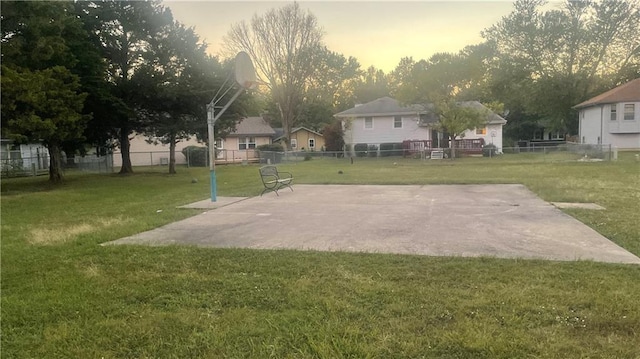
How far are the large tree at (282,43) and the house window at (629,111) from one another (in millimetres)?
24944

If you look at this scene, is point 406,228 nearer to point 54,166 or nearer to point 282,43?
point 54,166

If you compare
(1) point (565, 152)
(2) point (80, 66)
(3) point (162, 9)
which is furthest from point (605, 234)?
(1) point (565, 152)

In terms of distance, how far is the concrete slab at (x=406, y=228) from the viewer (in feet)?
19.4

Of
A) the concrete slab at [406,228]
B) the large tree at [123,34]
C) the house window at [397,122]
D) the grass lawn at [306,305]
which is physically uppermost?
the large tree at [123,34]

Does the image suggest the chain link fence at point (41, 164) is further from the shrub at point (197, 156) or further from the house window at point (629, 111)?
the house window at point (629, 111)

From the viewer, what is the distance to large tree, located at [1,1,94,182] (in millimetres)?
13844

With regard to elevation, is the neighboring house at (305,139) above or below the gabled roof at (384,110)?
below

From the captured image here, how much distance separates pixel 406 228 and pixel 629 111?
3481cm

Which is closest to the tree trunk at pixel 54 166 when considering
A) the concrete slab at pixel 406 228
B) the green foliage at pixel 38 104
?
the green foliage at pixel 38 104

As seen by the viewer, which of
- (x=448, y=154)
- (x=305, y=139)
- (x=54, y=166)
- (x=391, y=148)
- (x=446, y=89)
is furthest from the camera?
(x=305, y=139)

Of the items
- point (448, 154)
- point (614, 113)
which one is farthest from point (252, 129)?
point (614, 113)

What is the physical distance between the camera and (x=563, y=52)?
143 feet

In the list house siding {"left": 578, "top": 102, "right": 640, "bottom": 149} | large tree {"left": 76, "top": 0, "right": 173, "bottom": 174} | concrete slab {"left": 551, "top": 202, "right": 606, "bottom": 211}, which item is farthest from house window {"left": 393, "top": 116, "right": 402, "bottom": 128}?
concrete slab {"left": 551, "top": 202, "right": 606, "bottom": 211}

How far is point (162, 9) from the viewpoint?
→ 23297 mm
